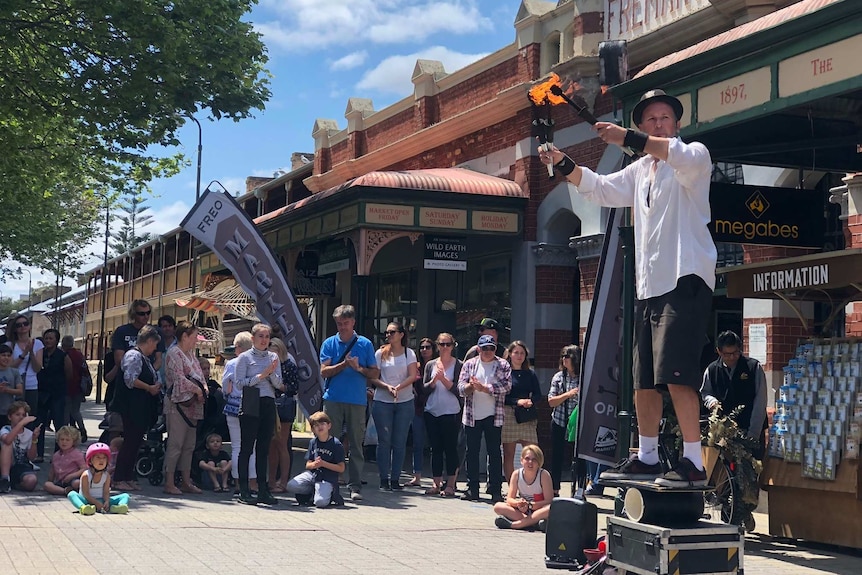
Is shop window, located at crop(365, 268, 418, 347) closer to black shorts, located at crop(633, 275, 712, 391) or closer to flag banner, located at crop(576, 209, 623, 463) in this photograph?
flag banner, located at crop(576, 209, 623, 463)

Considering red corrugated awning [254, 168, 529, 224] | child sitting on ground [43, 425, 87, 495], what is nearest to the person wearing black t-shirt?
child sitting on ground [43, 425, 87, 495]

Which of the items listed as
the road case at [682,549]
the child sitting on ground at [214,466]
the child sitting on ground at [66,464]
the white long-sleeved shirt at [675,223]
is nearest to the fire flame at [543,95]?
the white long-sleeved shirt at [675,223]

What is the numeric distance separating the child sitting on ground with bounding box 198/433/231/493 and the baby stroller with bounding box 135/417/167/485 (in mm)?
521

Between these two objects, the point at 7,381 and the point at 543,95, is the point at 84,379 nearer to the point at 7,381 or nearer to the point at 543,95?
the point at 7,381

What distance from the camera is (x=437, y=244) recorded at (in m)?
17.0

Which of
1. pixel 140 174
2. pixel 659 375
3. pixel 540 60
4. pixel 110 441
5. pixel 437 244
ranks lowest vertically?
pixel 110 441

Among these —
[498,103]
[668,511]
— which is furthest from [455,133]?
[668,511]

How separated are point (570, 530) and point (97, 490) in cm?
483

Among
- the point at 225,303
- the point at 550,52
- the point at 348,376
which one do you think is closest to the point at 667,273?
the point at 348,376

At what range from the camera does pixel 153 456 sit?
41.1 feet

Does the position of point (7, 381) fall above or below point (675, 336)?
below

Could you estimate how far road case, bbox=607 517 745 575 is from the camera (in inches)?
220

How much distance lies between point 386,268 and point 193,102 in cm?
766

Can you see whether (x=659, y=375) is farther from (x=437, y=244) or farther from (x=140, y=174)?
(x=140, y=174)
